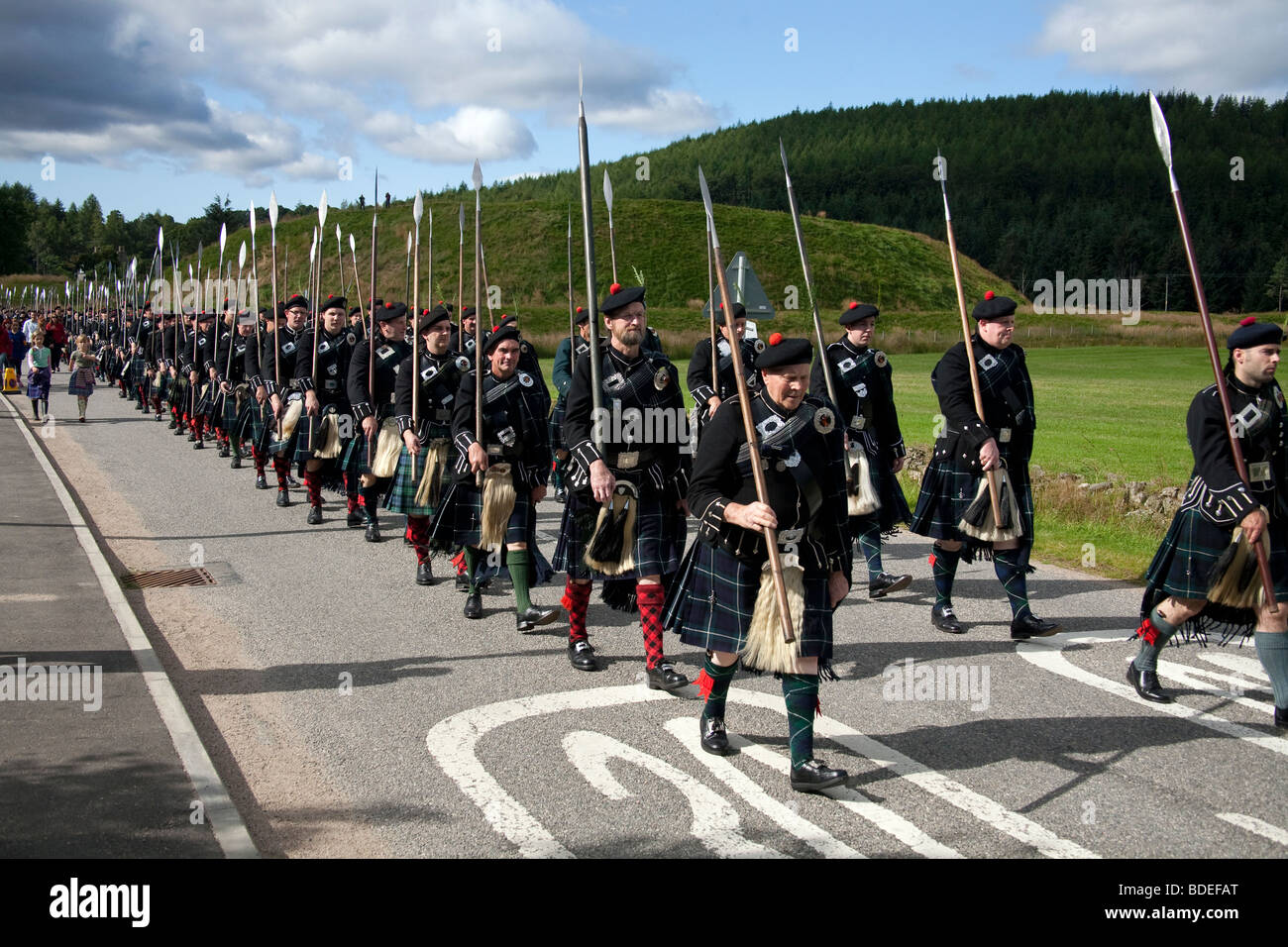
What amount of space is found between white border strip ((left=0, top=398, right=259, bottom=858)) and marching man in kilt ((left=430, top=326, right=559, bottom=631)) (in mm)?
2114

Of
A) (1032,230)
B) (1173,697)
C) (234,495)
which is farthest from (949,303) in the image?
(1173,697)

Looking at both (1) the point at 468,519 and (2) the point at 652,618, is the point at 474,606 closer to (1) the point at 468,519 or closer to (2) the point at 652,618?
(1) the point at 468,519

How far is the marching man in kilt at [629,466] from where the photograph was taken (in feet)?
21.6

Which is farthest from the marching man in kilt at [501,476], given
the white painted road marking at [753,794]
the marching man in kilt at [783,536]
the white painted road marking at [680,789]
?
the marching man in kilt at [783,536]

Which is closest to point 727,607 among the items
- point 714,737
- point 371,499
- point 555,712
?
point 714,737

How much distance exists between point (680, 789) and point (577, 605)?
2.17m

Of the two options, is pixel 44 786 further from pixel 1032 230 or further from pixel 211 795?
pixel 1032 230

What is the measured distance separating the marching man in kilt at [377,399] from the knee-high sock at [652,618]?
448 centimetres

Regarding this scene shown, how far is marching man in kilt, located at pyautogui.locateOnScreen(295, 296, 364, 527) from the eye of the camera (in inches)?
485

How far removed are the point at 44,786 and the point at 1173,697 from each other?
555 centimetres

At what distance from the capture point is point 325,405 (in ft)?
41.4

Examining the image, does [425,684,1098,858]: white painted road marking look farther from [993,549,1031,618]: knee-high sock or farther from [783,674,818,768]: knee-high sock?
[993,549,1031,618]: knee-high sock

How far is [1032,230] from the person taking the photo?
134625mm

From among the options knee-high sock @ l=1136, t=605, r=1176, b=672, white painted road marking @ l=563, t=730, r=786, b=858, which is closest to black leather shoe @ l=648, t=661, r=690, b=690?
white painted road marking @ l=563, t=730, r=786, b=858
